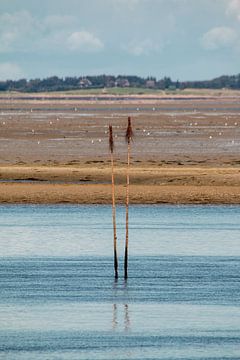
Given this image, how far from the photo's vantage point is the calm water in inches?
933

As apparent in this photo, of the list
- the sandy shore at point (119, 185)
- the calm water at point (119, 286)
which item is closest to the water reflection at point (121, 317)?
the calm water at point (119, 286)

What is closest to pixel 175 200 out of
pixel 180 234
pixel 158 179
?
pixel 158 179

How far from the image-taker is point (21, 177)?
5125 centimetres

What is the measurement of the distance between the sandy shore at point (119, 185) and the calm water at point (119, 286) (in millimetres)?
2088

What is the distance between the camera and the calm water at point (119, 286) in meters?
23.7

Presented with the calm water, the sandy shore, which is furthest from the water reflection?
the sandy shore

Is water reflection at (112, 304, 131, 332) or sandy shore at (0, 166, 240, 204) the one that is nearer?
water reflection at (112, 304, 131, 332)

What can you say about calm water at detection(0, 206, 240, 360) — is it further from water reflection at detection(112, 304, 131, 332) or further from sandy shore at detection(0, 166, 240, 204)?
sandy shore at detection(0, 166, 240, 204)

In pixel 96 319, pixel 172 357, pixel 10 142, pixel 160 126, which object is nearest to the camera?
pixel 172 357

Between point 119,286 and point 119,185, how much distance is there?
18.6m

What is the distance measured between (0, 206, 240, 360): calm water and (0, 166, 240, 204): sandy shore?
2088 mm

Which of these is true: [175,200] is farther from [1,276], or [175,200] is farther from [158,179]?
[1,276]

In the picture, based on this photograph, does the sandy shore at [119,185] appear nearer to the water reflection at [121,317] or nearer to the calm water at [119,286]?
the calm water at [119,286]

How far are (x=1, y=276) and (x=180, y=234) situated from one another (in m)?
8.08
